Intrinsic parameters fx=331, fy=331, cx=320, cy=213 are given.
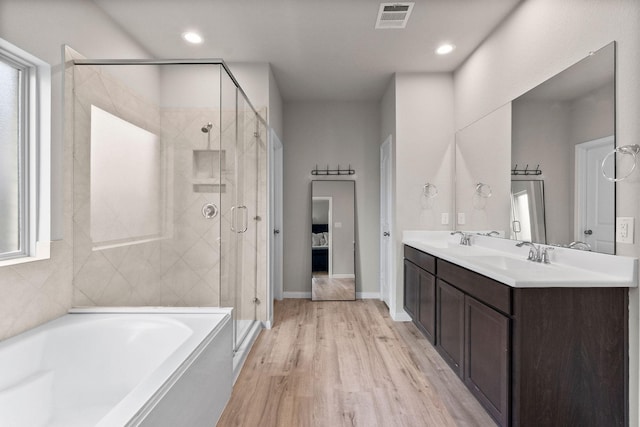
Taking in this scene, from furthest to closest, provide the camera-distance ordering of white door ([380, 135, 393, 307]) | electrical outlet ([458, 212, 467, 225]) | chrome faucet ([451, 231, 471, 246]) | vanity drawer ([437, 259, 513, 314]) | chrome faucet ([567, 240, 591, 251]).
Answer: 1. white door ([380, 135, 393, 307])
2. electrical outlet ([458, 212, 467, 225])
3. chrome faucet ([451, 231, 471, 246])
4. chrome faucet ([567, 240, 591, 251])
5. vanity drawer ([437, 259, 513, 314])

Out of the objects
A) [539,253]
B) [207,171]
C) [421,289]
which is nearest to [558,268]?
[539,253]

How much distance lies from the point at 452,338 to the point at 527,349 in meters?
0.77

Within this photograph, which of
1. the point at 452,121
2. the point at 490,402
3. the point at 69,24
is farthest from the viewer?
the point at 452,121

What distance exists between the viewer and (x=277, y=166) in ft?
13.5

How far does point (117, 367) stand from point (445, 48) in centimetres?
340

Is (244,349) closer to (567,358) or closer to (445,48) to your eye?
(567,358)

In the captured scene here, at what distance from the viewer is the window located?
1679mm

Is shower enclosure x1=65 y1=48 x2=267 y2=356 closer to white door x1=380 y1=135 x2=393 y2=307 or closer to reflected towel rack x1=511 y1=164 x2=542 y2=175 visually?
white door x1=380 y1=135 x2=393 y2=307

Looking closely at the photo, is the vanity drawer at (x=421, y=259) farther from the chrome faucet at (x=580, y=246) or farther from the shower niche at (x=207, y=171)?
the shower niche at (x=207, y=171)

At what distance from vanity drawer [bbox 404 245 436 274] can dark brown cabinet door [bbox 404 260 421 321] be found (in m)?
0.06

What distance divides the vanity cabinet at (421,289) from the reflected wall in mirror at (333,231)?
1.07 meters

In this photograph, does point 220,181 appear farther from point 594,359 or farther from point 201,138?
point 594,359

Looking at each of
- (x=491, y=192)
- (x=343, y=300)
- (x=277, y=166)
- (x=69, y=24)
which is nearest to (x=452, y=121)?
(x=491, y=192)

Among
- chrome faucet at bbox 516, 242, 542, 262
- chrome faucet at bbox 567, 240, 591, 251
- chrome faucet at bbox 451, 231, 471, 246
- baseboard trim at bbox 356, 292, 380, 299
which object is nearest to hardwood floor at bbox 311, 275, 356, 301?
baseboard trim at bbox 356, 292, 380, 299
